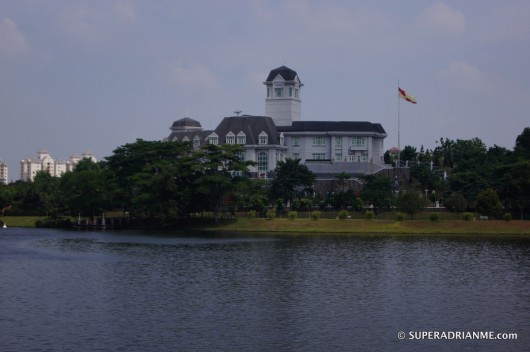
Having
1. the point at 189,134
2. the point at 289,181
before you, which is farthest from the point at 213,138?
the point at 289,181

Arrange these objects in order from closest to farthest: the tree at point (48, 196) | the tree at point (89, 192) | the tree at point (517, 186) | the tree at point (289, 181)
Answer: the tree at point (517, 186) → the tree at point (89, 192) → the tree at point (289, 181) → the tree at point (48, 196)

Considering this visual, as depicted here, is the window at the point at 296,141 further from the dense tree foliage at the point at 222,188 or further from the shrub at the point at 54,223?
the shrub at the point at 54,223

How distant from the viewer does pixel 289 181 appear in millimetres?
100938

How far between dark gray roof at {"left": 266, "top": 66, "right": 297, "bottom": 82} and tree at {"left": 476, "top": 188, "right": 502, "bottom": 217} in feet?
162

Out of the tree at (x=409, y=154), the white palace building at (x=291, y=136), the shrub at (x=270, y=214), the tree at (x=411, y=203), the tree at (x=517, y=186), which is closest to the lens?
the tree at (x=517, y=186)

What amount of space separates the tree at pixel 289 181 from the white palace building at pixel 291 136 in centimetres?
1519

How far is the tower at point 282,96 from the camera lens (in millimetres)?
128875

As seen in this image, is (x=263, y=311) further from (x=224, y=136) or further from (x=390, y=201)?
(x=224, y=136)

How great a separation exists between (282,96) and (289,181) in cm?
3210

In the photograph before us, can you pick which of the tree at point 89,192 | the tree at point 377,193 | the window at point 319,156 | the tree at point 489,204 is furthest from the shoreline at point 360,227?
the window at point 319,156

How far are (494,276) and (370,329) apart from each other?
18294 millimetres

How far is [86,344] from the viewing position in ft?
100

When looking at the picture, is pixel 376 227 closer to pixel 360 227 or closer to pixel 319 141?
pixel 360 227

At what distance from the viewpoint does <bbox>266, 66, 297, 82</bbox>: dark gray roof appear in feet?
422
